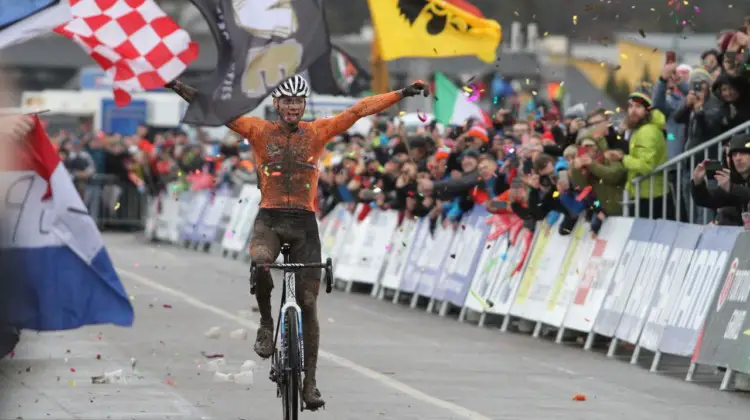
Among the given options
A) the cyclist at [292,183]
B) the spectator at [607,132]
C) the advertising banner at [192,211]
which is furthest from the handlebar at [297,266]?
the advertising banner at [192,211]

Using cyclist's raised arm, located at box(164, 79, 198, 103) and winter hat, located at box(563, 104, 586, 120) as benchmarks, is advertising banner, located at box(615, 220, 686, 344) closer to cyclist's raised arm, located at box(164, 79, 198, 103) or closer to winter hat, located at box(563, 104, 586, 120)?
winter hat, located at box(563, 104, 586, 120)

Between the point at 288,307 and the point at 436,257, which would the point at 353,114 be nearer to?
the point at 288,307

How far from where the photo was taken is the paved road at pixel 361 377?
12.7 m

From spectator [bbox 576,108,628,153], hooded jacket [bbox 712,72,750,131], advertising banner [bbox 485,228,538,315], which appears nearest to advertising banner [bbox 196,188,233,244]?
advertising banner [bbox 485,228,538,315]

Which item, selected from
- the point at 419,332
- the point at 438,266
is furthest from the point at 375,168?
the point at 419,332

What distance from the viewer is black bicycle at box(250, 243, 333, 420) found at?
1114 cm

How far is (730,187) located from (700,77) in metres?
2.45

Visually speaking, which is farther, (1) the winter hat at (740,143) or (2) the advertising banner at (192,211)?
(2) the advertising banner at (192,211)

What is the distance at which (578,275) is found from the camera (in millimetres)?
18234

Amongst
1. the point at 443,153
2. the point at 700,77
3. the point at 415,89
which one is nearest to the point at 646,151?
the point at 700,77

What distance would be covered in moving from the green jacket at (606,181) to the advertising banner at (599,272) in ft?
0.70

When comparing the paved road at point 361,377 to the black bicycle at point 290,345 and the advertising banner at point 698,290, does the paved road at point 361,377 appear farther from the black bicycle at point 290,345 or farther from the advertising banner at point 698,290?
the black bicycle at point 290,345

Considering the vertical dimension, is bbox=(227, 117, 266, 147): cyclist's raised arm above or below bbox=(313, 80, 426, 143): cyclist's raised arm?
below

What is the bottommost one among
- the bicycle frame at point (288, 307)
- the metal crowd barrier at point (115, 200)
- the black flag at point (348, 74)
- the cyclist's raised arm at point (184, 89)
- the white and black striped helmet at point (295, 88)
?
the metal crowd barrier at point (115, 200)
